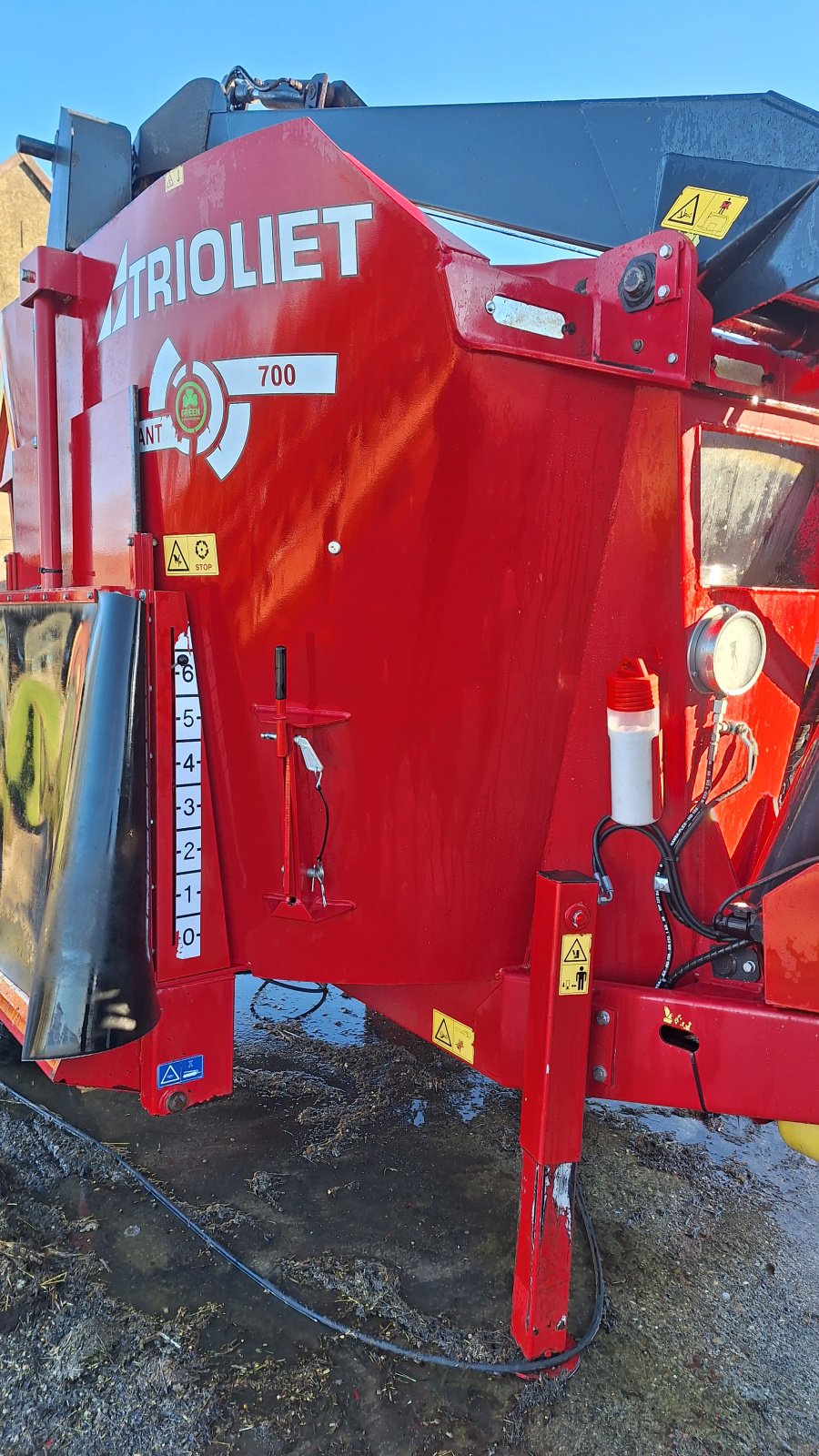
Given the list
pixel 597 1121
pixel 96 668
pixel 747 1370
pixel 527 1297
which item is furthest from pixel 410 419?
pixel 597 1121

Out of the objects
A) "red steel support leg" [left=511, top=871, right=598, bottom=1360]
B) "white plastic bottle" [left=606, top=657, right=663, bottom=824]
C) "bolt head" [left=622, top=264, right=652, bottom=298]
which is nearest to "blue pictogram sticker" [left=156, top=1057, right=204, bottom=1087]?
"red steel support leg" [left=511, top=871, right=598, bottom=1360]

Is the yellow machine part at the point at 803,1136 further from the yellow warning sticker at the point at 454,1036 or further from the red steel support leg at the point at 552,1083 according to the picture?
the yellow warning sticker at the point at 454,1036

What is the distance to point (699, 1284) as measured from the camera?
2414mm

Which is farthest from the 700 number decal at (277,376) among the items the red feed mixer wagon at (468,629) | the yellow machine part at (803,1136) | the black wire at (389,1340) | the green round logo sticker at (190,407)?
the black wire at (389,1340)

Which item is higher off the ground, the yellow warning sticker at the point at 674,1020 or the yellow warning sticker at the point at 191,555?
the yellow warning sticker at the point at 191,555

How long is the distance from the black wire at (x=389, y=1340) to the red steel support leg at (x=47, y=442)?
1883 millimetres

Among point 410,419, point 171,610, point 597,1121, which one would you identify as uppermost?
point 410,419

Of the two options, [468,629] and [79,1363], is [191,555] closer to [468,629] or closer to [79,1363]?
[468,629]

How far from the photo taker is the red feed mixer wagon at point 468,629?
181 cm

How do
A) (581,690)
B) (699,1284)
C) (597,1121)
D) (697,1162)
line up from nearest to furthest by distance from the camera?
(581,690)
(699,1284)
(697,1162)
(597,1121)

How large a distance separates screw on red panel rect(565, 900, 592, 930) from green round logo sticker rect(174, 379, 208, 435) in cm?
139

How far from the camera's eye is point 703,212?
185cm

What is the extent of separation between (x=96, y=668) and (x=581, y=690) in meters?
1.13

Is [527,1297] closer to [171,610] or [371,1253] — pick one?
[371,1253]
